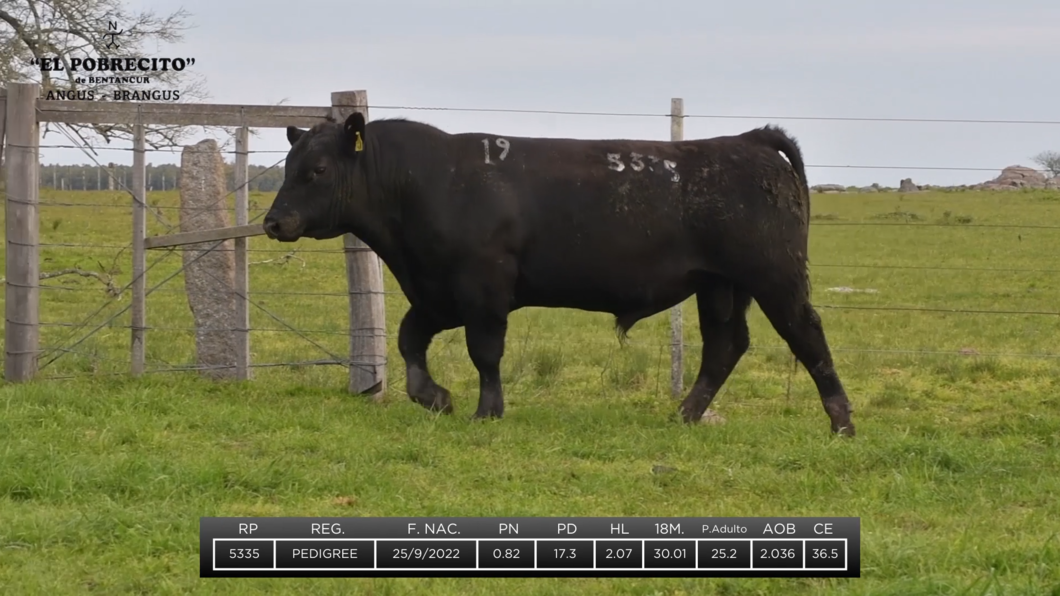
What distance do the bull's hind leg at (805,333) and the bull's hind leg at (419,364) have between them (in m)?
2.31

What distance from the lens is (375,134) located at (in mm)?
9172

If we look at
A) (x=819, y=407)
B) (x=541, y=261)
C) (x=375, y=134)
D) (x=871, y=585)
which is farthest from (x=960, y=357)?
(x=871, y=585)

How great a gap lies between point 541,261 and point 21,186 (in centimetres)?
399

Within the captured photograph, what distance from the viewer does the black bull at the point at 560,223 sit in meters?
8.73

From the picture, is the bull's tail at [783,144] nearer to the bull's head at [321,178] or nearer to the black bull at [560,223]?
the black bull at [560,223]

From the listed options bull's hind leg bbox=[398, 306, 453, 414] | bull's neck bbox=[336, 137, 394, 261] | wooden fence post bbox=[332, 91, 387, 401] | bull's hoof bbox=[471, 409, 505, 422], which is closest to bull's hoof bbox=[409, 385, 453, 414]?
bull's hind leg bbox=[398, 306, 453, 414]

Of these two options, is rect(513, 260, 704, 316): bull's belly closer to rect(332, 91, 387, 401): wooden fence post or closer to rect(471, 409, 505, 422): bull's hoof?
rect(471, 409, 505, 422): bull's hoof

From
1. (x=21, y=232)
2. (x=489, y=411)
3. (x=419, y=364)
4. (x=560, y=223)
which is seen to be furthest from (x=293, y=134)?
(x=489, y=411)

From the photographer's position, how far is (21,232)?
9.69 m

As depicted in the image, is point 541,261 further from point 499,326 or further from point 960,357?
point 960,357

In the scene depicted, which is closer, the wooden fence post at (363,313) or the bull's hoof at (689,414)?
the bull's hoof at (689,414)
